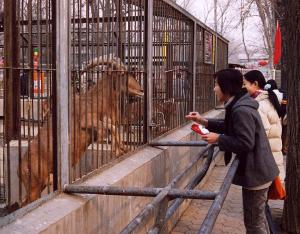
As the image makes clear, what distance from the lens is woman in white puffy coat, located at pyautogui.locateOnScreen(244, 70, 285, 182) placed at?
5.28 metres

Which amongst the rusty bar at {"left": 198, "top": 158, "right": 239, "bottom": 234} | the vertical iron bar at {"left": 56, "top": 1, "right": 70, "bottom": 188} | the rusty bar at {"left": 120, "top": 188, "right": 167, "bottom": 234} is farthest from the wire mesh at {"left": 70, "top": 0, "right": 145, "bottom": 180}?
the rusty bar at {"left": 120, "top": 188, "right": 167, "bottom": 234}

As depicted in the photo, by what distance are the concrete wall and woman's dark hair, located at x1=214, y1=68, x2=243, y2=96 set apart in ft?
3.37

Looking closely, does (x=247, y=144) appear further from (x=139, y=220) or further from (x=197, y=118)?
(x=139, y=220)

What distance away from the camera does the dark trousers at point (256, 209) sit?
161 inches

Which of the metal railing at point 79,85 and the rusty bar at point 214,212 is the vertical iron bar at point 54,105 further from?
the rusty bar at point 214,212

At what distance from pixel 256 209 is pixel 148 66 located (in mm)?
1920

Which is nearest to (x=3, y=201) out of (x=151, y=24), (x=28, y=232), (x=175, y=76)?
(x=28, y=232)

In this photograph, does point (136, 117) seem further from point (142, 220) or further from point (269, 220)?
point (142, 220)

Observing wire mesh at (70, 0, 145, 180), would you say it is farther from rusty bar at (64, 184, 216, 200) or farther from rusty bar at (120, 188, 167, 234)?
rusty bar at (120, 188, 167, 234)

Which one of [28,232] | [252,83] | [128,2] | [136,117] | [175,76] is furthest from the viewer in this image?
[175,76]

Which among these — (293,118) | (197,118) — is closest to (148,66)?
(197,118)

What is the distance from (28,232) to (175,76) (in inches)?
175

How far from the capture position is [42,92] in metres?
3.21

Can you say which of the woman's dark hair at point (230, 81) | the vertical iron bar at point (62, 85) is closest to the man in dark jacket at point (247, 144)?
the woman's dark hair at point (230, 81)
